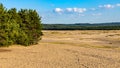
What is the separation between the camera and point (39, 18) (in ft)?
147

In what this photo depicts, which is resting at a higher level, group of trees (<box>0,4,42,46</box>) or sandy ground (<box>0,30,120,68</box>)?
group of trees (<box>0,4,42,46</box>)

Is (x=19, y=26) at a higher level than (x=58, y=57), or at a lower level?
higher

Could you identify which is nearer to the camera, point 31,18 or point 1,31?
point 1,31

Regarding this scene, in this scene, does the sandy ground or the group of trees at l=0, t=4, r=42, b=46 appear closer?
the sandy ground

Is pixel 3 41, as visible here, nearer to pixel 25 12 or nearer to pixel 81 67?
pixel 25 12

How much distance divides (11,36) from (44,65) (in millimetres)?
15798

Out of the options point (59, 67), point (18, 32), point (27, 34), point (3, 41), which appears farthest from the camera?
point (27, 34)

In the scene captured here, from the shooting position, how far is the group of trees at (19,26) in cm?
3747

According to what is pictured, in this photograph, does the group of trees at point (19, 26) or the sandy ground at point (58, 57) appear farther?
the group of trees at point (19, 26)

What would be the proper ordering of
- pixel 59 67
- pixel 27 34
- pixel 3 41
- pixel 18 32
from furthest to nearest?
1. pixel 27 34
2. pixel 18 32
3. pixel 3 41
4. pixel 59 67

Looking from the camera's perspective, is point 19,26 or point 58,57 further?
point 19,26

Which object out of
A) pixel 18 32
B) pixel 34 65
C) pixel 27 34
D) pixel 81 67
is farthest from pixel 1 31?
pixel 81 67

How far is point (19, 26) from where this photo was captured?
41.8 metres

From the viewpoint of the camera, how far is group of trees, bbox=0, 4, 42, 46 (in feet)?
123
